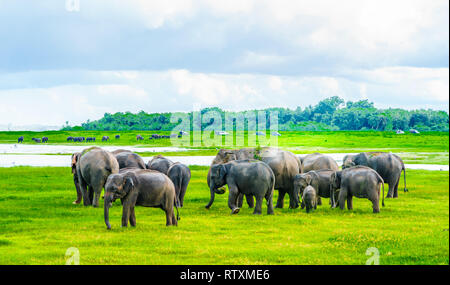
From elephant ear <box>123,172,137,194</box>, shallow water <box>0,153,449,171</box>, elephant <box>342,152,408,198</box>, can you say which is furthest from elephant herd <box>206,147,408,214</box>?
shallow water <box>0,153,449,171</box>

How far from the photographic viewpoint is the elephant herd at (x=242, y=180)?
53.6ft

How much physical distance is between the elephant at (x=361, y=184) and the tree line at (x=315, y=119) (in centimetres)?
8443

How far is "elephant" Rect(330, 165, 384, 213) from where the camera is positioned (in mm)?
19656

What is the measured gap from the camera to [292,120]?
136m

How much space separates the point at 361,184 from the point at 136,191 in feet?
23.6

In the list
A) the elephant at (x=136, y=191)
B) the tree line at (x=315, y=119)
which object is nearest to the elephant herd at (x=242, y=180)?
the elephant at (x=136, y=191)

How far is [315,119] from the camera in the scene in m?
136

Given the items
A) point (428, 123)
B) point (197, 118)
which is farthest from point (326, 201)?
point (428, 123)

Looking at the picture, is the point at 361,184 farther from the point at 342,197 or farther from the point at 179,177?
the point at 179,177

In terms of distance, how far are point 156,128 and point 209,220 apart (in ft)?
375

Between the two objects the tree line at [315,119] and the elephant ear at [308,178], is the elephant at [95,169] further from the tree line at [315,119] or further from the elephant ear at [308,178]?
the tree line at [315,119]

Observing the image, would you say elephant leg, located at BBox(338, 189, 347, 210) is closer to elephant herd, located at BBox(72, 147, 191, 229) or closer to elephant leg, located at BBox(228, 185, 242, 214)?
elephant leg, located at BBox(228, 185, 242, 214)

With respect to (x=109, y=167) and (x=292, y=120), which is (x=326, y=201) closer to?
(x=109, y=167)

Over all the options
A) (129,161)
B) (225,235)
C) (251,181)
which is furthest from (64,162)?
(225,235)
